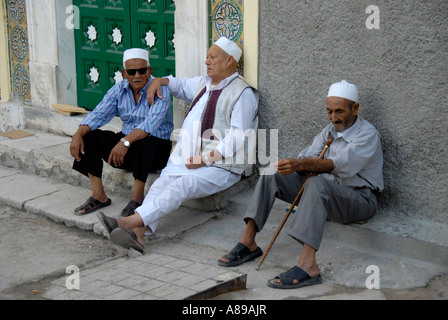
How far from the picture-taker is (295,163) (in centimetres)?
428

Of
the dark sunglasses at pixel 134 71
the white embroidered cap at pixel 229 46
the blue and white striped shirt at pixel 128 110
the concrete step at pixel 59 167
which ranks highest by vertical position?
the white embroidered cap at pixel 229 46

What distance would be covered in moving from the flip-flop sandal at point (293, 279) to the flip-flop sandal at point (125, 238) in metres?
1.01

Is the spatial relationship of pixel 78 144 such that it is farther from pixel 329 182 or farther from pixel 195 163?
pixel 329 182

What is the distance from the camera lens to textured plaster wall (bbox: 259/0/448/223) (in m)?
4.40

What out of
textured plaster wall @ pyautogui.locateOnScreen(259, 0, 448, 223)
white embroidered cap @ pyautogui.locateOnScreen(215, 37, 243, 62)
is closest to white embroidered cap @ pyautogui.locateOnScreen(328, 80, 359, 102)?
textured plaster wall @ pyautogui.locateOnScreen(259, 0, 448, 223)

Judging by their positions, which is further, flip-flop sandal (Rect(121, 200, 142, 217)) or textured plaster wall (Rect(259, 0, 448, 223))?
flip-flop sandal (Rect(121, 200, 142, 217))

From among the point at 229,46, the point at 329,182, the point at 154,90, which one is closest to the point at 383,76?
the point at 329,182

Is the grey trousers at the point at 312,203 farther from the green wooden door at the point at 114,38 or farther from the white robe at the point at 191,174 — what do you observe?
the green wooden door at the point at 114,38

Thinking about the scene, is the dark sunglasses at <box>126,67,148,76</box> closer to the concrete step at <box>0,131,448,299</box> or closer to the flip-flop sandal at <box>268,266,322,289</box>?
the concrete step at <box>0,131,448,299</box>

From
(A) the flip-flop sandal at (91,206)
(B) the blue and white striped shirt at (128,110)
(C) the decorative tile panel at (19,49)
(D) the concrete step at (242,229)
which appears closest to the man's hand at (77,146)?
(B) the blue and white striped shirt at (128,110)

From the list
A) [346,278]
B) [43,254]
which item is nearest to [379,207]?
[346,278]

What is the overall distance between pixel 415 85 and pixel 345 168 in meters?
0.73

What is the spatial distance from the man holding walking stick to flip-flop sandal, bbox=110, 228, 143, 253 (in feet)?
1.98

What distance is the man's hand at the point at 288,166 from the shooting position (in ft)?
14.0
